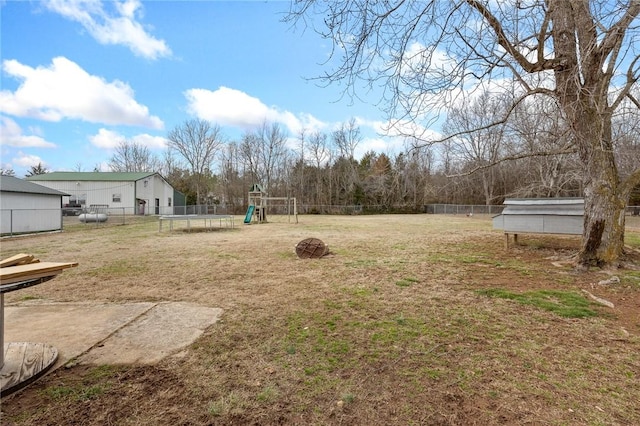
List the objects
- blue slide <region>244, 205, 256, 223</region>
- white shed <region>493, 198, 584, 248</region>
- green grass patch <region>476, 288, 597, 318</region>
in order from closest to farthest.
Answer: green grass patch <region>476, 288, 597, 318</region> < white shed <region>493, 198, 584, 248</region> < blue slide <region>244, 205, 256, 223</region>

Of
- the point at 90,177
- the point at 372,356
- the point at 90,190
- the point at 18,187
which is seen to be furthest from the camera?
the point at 90,177

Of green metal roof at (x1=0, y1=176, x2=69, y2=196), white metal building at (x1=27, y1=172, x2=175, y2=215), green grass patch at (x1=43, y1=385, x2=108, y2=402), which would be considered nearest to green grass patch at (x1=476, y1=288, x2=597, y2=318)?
green grass patch at (x1=43, y1=385, x2=108, y2=402)

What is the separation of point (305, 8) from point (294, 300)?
369cm

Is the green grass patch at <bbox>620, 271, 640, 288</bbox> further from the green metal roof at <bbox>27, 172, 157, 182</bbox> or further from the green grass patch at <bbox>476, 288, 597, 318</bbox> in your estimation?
the green metal roof at <bbox>27, 172, 157, 182</bbox>

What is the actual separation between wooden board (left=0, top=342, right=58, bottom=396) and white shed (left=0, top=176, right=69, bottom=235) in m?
14.1

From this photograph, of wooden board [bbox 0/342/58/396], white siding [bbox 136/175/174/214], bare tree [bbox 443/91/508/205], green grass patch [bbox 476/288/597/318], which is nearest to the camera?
wooden board [bbox 0/342/58/396]

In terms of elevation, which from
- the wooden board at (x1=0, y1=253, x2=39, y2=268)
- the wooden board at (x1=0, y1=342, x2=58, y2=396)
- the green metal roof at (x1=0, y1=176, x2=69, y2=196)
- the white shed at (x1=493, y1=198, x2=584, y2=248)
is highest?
the green metal roof at (x1=0, y1=176, x2=69, y2=196)

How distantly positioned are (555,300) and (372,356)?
3167mm

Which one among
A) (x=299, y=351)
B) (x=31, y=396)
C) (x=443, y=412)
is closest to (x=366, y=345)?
(x=299, y=351)

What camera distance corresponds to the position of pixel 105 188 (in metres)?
28.8

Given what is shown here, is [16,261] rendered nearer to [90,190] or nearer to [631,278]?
[631,278]

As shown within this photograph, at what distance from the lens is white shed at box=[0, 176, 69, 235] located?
12.9 m

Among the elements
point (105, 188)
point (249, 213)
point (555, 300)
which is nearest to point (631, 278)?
point (555, 300)

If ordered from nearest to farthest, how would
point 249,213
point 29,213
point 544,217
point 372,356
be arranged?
point 372,356
point 544,217
point 29,213
point 249,213
